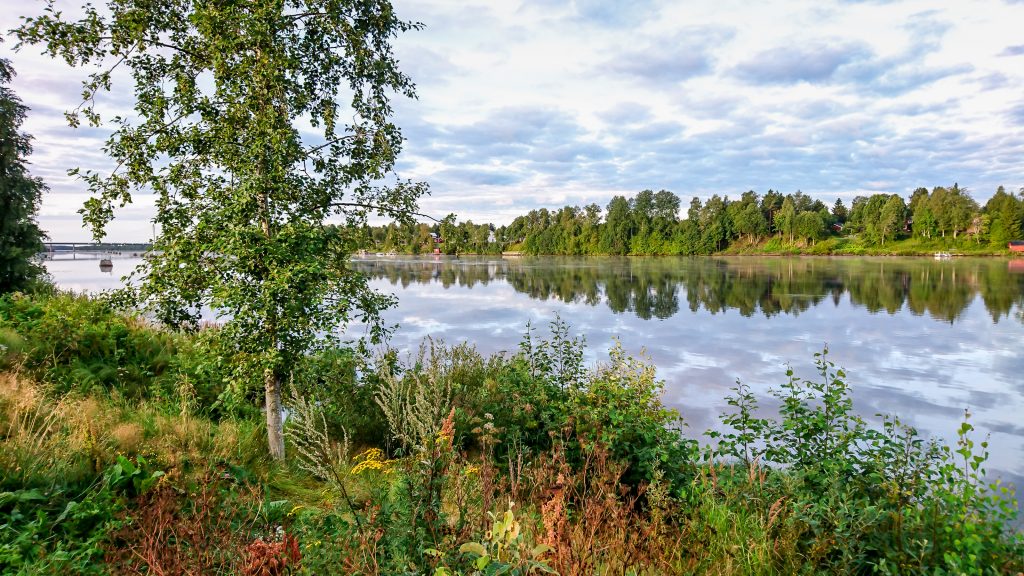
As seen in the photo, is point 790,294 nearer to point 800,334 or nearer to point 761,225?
point 800,334

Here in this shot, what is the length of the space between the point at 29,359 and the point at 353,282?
6157mm

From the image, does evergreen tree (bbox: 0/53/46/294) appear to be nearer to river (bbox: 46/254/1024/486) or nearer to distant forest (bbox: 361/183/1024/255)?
river (bbox: 46/254/1024/486)

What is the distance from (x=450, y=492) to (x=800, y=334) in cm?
2291

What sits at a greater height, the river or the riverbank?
the riverbank

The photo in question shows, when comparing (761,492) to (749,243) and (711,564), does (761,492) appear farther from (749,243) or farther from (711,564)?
(749,243)

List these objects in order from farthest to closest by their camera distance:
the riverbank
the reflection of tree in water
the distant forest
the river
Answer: the distant forest < the reflection of tree in water < the river < the riverbank

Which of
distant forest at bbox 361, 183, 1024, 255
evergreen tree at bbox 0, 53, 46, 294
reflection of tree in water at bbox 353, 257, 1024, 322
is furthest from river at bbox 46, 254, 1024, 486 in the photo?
distant forest at bbox 361, 183, 1024, 255

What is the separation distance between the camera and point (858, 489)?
4.91 metres

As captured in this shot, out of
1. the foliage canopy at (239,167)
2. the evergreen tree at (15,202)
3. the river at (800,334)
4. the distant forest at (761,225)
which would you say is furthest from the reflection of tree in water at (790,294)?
the distant forest at (761,225)

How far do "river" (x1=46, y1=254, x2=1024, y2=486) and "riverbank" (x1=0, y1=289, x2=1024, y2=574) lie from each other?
7.87ft

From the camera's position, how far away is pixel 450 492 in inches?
138

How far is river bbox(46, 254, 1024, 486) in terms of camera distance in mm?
12266

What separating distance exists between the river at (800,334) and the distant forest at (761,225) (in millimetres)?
55955

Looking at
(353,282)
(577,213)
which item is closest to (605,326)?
(353,282)
